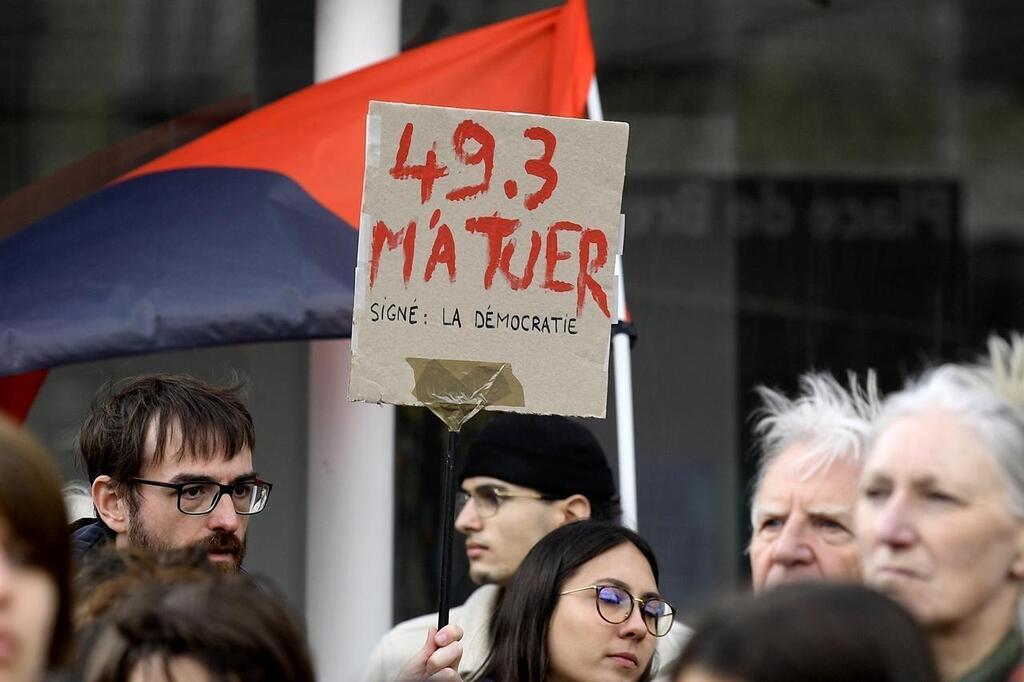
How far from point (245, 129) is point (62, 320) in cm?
81

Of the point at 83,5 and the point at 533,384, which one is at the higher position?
the point at 83,5

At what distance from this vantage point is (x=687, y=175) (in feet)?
20.4

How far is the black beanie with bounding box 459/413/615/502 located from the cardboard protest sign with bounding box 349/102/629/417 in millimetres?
934

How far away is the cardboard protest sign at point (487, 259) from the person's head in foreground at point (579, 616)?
13.8 inches

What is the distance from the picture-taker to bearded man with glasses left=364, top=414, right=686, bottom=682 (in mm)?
4301

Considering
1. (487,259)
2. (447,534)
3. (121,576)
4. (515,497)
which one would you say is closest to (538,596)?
(447,534)

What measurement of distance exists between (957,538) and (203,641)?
3.19 ft

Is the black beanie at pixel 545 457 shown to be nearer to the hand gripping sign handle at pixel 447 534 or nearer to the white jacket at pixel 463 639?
the white jacket at pixel 463 639

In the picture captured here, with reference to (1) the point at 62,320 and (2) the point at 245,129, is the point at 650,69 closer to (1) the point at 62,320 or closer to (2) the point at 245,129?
(2) the point at 245,129

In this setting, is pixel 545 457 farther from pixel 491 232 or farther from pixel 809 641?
pixel 809 641

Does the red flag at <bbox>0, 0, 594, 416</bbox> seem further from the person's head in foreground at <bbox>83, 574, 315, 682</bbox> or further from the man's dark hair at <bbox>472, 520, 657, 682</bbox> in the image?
the person's head in foreground at <bbox>83, 574, 315, 682</bbox>

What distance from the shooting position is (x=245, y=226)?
475cm

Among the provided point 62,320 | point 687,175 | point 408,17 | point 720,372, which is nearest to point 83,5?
point 408,17

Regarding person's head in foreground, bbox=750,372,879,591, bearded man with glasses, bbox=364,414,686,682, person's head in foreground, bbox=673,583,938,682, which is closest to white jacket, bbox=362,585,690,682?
bearded man with glasses, bbox=364,414,686,682
